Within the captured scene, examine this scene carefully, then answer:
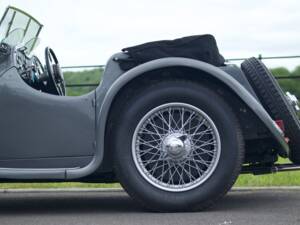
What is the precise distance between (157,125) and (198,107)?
1.11 ft

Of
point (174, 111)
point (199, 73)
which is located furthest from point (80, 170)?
point (199, 73)

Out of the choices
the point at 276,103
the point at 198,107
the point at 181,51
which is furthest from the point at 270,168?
the point at 181,51

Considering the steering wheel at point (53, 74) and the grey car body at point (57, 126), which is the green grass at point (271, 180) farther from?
the steering wheel at point (53, 74)

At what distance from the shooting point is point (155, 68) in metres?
5.12

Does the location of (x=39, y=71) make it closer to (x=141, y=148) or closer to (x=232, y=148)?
(x=141, y=148)

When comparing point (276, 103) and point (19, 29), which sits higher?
point (19, 29)

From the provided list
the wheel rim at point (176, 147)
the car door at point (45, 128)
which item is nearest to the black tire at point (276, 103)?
the wheel rim at point (176, 147)

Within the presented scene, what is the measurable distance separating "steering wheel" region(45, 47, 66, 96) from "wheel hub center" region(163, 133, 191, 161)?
4.18 ft

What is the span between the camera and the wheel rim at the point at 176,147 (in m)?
5.12

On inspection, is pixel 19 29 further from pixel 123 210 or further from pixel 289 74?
pixel 289 74

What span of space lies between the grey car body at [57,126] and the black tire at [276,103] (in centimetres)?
10

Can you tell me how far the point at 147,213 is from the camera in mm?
5168

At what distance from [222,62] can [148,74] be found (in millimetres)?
596

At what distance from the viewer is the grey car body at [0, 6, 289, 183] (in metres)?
5.19
